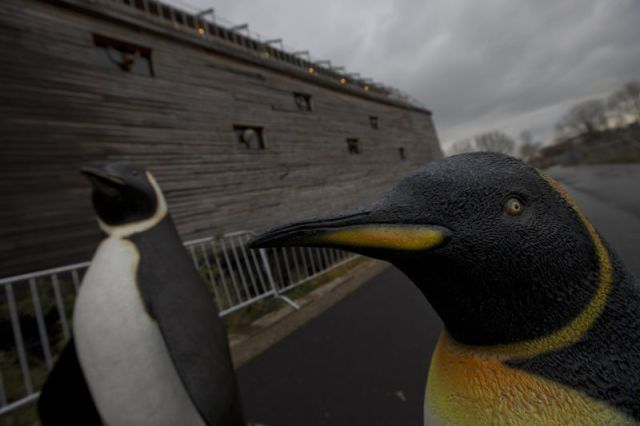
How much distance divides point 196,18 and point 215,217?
574 cm

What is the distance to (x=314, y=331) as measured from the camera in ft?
7.97

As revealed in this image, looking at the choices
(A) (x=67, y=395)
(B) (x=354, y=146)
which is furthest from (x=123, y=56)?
(B) (x=354, y=146)

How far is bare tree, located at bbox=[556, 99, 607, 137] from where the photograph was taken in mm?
38812

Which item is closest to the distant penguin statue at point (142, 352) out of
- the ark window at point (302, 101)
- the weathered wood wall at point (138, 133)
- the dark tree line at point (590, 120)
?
the weathered wood wall at point (138, 133)

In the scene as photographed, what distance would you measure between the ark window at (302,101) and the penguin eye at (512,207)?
917 centimetres

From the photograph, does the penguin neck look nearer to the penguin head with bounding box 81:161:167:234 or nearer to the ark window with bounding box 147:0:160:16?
the penguin head with bounding box 81:161:167:234

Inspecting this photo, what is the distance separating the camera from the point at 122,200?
4.68ft

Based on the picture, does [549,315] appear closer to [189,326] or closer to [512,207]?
[512,207]

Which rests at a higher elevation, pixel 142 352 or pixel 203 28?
pixel 203 28

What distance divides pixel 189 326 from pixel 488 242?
1109 mm

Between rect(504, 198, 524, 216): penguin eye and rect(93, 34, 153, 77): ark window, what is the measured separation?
6.72 metres

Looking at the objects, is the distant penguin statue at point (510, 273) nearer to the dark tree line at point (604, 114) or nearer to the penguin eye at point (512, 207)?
the penguin eye at point (512, 207)

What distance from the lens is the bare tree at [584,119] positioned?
3881 centimetres

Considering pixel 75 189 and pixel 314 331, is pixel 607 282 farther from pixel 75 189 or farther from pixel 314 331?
pixel 75 189
